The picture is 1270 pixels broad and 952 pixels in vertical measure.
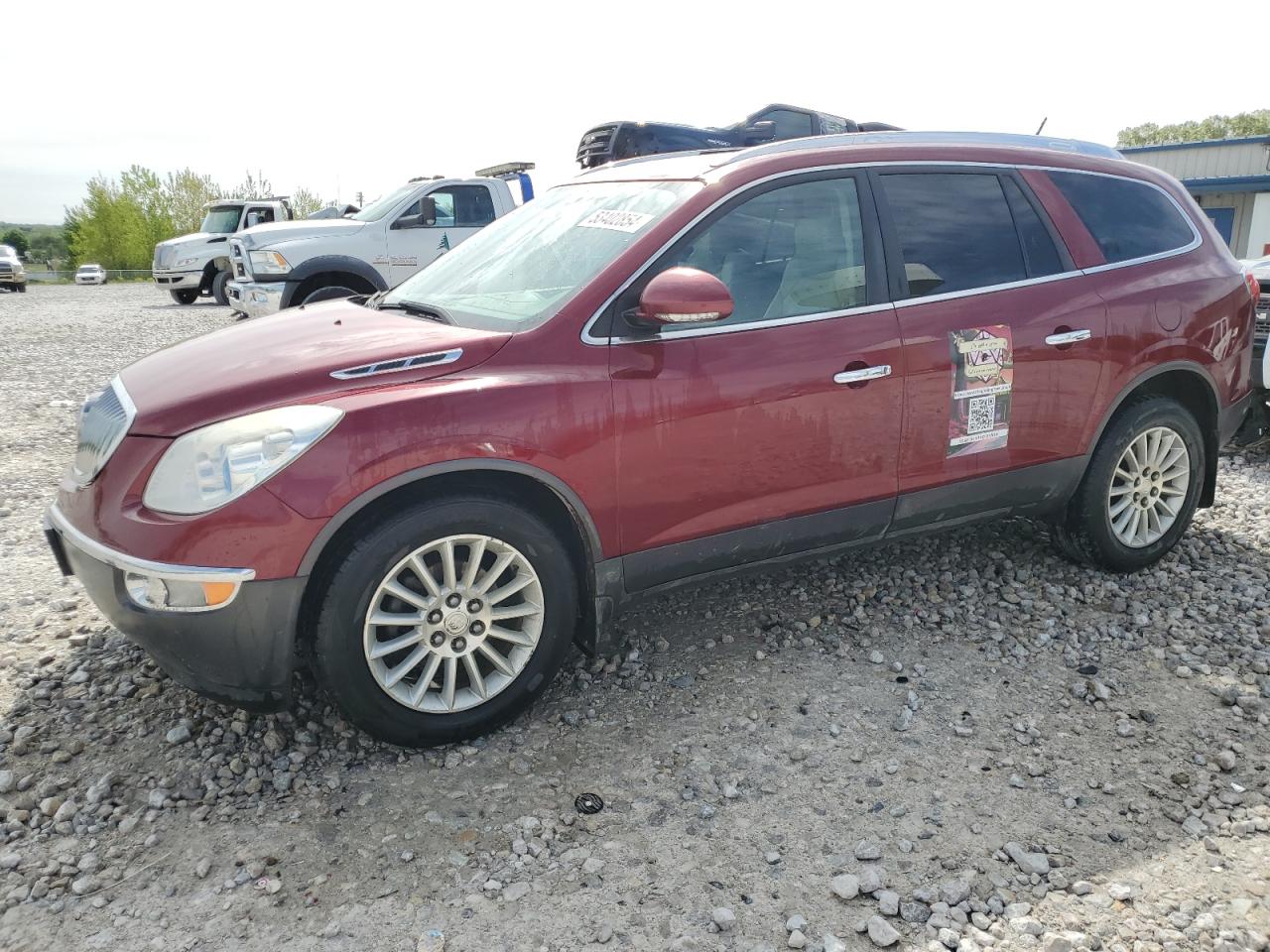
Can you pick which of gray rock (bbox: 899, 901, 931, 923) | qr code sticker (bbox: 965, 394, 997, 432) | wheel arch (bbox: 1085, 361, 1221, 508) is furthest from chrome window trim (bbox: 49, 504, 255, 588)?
wheel arch (bbox: 1085, 361, 1221, 508)

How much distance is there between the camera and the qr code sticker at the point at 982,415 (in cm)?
380

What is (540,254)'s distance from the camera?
370 cm

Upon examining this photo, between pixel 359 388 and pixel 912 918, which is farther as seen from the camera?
pixel 359 388

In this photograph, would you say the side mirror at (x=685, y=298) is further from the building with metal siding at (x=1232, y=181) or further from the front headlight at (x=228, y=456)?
the building with metal siding at (x=1232, y=181)

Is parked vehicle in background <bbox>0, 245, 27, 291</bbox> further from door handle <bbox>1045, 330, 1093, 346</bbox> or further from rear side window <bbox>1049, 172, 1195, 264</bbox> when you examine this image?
door handle <bbox>1045, 330, 1093, 346</bbox>

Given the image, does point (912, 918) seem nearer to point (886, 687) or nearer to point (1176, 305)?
point (886, 687)

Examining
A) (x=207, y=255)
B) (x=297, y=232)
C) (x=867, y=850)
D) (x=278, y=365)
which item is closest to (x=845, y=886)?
(x=867, y=850)

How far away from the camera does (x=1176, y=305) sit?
168 inches

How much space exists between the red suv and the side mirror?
0.01 metres

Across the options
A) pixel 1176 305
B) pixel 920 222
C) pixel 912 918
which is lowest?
pixel 912 918

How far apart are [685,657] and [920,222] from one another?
6.32 feet

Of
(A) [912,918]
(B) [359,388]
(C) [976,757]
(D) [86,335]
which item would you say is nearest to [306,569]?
(B) [359,388]

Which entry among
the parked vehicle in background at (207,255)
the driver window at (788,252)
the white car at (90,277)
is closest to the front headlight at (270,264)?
the driver window at (788,252)

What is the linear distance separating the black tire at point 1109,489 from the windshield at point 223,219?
2022 cm
